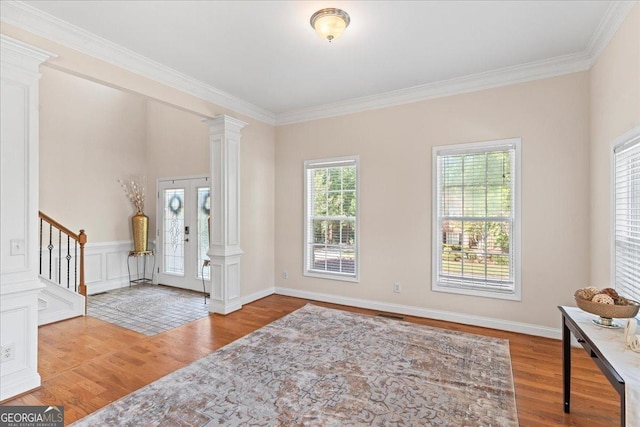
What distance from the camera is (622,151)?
8.22 ft

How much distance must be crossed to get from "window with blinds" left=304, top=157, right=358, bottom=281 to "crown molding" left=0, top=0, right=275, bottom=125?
5.80ft

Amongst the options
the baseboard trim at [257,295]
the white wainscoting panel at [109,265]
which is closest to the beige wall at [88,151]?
the white wainscoting panel at [109,265]

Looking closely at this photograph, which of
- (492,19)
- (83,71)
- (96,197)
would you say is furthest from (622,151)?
(96,197)

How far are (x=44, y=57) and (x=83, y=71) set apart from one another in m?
0.36

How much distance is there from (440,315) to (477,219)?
52.3 inches

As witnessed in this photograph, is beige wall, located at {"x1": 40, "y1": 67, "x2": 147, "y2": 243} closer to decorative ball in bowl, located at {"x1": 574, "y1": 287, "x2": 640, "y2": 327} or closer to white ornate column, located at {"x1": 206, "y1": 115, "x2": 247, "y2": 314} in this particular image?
white ornate column, located at {"x1": 206, "y1": 115, "x2": 247, "y2": 314}

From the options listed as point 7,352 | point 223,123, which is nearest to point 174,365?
point 7,352

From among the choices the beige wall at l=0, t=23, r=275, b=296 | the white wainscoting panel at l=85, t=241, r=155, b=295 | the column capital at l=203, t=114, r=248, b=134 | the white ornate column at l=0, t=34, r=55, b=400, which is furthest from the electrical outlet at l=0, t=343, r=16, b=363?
the white wainscoting panel at l=85, t=241, r=155, b=295

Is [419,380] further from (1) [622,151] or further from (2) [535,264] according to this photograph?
(1) [622,151]

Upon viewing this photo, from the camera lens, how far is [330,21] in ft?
8.36

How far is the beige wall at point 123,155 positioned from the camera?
492 centimetres

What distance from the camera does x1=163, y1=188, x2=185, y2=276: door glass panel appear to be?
5871 mm

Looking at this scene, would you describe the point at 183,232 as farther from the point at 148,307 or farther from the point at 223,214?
the point at 223,214

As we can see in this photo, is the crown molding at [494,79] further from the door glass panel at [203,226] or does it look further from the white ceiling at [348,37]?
the door glass panel at [203,226]
